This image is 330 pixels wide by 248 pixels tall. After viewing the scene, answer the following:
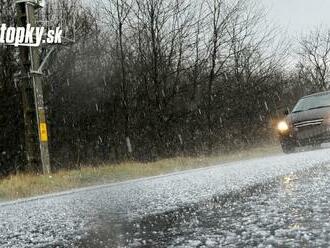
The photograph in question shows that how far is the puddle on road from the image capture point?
3543 mm

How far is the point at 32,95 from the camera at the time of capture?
48.8 feet

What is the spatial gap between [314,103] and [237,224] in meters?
10.5

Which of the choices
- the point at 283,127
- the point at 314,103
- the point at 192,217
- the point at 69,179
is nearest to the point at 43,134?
the point at 69,179

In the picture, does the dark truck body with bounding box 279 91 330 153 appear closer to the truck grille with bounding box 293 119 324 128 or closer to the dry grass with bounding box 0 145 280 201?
the truck grille with bounding box 293 119 324 128

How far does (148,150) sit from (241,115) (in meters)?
6.68

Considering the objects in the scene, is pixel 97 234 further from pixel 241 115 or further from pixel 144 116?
pixel 241 115

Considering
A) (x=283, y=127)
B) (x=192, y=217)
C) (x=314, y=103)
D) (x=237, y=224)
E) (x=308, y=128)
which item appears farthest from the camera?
(x=314, y=103)

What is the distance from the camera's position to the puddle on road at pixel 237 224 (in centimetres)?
354

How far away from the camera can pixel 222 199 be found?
589 centimetres

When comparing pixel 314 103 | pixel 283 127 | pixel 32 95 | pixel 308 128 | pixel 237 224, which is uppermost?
pixel 32 95

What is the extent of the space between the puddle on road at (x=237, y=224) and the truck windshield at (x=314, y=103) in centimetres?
808

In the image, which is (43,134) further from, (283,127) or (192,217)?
(192,217)

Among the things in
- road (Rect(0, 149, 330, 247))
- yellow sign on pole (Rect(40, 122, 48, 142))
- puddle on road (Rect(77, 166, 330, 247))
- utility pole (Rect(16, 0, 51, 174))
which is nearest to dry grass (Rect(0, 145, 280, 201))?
yellow sign on pole (Rect(40, 122, 48, 142))

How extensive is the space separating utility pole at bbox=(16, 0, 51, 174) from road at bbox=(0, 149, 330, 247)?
625 centimetres
